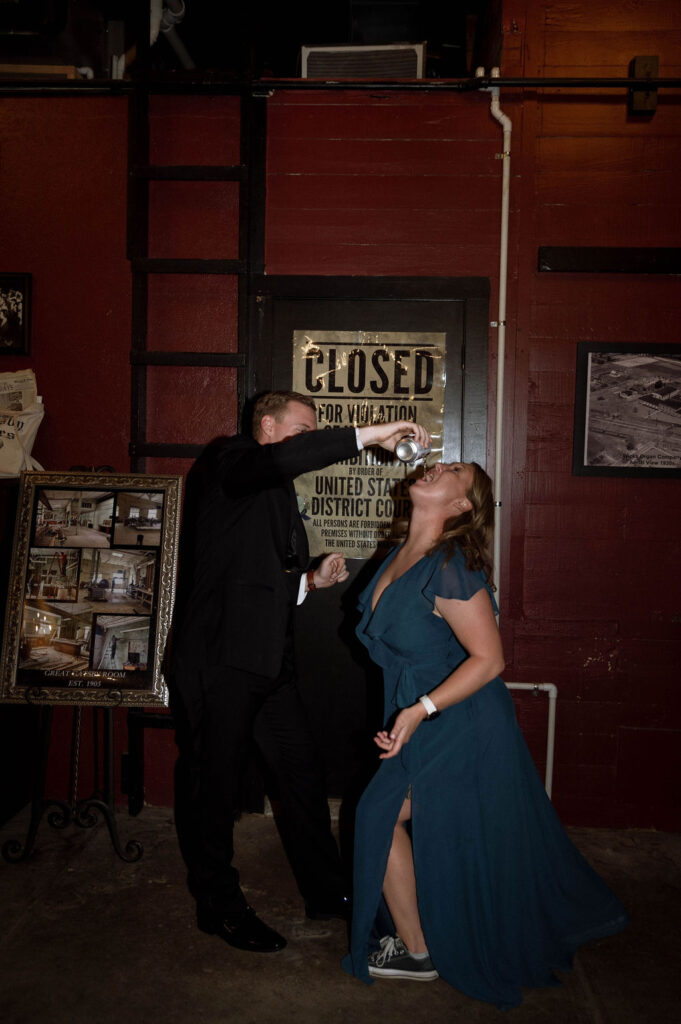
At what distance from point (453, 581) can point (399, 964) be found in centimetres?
134

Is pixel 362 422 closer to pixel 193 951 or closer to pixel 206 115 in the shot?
pixel 206 115

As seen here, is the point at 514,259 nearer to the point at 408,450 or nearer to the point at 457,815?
the point at 408,450

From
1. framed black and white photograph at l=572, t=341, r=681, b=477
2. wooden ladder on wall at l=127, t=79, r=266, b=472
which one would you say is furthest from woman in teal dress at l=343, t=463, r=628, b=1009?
wooden ladder on wall at l=127, t=79, r=266, b=472

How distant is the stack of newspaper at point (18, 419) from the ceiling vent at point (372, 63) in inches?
83.6

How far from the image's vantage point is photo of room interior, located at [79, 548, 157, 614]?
10.5 feet

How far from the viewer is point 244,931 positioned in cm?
262

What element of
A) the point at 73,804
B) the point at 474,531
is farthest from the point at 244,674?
the point at 73,804

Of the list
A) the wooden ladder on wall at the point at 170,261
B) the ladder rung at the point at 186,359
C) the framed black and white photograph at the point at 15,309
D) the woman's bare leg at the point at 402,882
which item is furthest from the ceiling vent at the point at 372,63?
the woman's bare leg at the point at 402,882

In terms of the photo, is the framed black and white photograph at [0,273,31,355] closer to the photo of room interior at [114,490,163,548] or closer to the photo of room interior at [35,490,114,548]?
the photo of room interior at [35,490,114,548]

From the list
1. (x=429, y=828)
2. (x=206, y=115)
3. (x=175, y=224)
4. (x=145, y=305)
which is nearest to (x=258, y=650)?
(x=429, y=828)

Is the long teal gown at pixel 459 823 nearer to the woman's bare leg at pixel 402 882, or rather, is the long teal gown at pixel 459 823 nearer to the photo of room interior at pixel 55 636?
the woman's bare leg at pixel 402 882

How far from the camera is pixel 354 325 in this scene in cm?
364

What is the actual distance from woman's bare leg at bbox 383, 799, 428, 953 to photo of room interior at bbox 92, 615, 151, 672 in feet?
4.43

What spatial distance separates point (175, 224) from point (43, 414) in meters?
1.17
